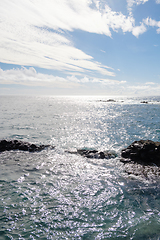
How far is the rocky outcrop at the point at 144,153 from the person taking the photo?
1587cm

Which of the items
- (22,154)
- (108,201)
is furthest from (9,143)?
(108,201)

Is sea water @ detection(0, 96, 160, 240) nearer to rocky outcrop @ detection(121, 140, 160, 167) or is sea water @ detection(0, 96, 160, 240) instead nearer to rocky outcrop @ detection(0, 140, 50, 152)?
rocky outcrop @ detection(121, 140, 160, 167)

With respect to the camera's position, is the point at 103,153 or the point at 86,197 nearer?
A: the point at 86,197

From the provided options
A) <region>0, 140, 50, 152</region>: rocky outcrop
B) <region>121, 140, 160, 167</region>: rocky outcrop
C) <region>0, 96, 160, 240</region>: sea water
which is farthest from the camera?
<region>0, 140, 50, 152</region>: rocky outcrop

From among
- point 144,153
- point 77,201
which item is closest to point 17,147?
point 77,201

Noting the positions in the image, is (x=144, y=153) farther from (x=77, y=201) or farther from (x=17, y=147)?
(x=17, y=147)

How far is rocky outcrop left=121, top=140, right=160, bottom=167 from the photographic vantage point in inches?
625

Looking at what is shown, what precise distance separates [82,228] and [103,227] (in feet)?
3.82

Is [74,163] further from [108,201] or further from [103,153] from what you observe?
[108,201]

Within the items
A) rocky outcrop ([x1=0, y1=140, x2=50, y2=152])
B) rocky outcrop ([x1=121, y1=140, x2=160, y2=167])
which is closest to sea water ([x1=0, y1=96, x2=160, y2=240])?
rocky outcrop ([x1=121, y1=140, x2=160, y2=167])

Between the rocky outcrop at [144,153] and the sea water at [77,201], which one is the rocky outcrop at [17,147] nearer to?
the sea water at [77,201]

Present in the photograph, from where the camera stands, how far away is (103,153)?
18531mm

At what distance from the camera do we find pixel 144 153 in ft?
53.7

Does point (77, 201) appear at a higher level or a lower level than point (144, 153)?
lower
